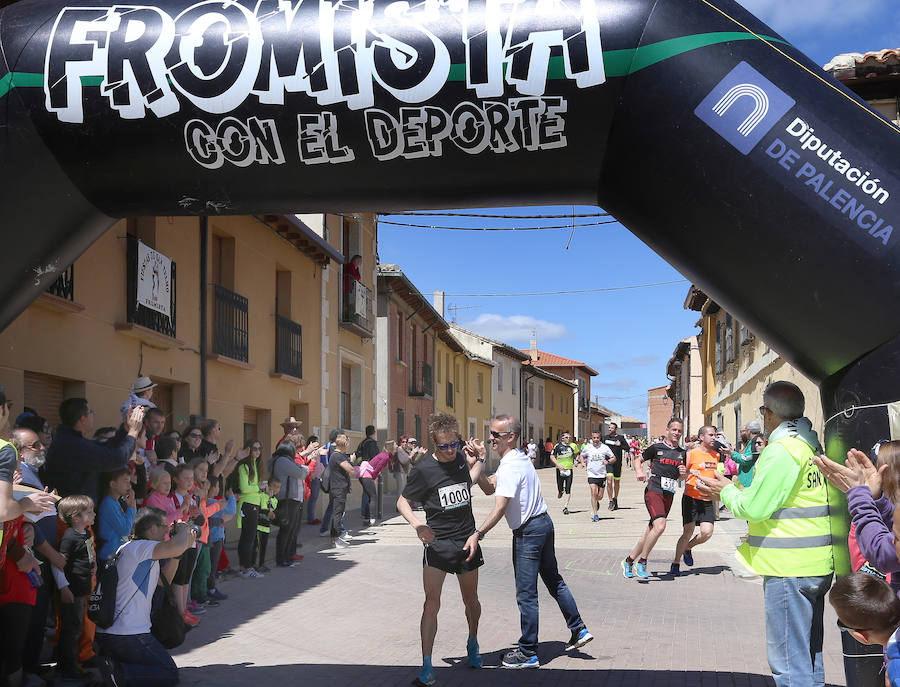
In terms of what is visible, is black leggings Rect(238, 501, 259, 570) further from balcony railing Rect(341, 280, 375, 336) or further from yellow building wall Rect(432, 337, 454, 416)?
yellow building wall Rect(432, 337, 454, 416)

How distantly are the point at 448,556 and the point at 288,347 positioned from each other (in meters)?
10.8

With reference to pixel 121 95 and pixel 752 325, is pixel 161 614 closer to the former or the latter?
pixel 121 95

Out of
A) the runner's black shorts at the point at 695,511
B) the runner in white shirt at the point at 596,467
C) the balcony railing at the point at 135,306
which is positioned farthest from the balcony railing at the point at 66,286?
the runner in white shirt at the point at 596,467

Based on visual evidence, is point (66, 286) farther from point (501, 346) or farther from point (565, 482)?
point (501, 346)

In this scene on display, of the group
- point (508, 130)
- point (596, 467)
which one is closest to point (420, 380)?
point (596, 467)

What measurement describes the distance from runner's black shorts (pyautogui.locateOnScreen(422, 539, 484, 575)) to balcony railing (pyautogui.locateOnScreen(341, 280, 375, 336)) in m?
14.2

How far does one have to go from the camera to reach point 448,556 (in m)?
6.28

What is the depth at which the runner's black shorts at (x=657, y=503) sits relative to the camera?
1052 centimetres

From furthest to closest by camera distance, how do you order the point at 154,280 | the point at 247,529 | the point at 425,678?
1. the point at 154,280
2. the point at 247,529
3. the point at 425,678

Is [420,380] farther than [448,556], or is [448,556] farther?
[420,380]

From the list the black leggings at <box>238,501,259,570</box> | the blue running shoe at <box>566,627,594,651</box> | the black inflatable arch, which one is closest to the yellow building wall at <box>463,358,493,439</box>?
the black leggings at <box>238,501,259,570</box>

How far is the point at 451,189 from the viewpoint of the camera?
4.28 meters

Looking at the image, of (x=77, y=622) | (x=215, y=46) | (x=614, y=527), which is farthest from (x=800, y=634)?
(x=614, y=527)

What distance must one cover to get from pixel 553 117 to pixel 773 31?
1.02m
